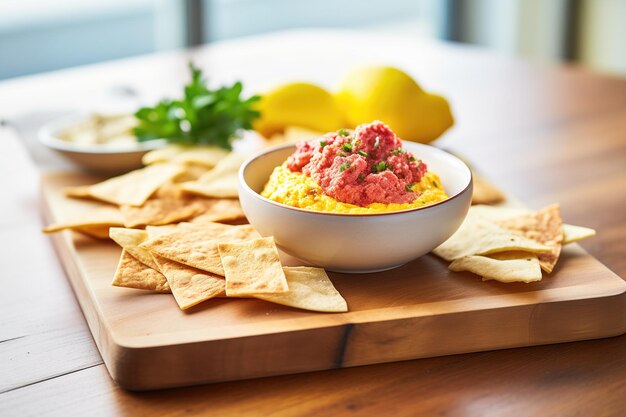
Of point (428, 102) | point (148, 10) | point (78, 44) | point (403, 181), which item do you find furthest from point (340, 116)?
point (148, 10)

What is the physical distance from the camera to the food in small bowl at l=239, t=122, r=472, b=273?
44.1 inches

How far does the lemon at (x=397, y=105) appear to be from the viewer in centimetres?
170

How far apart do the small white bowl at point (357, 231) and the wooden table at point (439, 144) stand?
0.17m

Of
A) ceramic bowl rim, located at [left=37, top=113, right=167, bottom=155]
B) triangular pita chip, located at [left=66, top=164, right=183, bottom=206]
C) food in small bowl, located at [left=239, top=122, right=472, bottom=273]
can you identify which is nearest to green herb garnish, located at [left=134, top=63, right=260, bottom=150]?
ceramic bowl rim, located at [left=37, top=113, right=167, bottom=155]

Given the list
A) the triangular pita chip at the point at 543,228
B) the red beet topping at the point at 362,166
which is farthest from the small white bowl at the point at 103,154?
the triangular pita chip at the point at 543,228

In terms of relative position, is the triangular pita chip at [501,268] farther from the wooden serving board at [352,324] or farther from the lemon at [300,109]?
the lemon at [300,109]

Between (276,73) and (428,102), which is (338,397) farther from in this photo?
(276,73)

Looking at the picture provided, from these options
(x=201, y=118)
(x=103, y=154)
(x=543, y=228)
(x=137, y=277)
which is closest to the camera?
(x=137, y=277)

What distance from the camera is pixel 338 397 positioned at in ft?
3.26

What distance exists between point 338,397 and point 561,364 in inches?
12.3

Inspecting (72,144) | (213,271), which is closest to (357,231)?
(213,271)

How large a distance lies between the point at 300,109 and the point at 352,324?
84 cm

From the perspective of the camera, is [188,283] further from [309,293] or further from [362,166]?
[362,166]

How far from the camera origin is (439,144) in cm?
197
